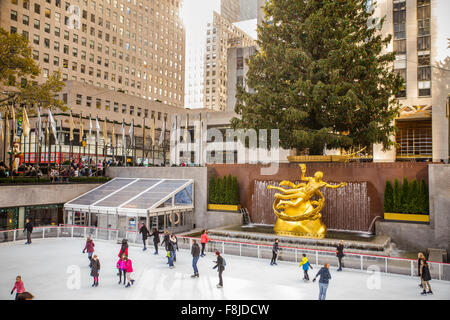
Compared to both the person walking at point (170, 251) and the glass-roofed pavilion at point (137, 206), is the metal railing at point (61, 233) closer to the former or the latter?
the glass-roofed pavilion at point (137, 206)

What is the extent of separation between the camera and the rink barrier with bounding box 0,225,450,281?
14.5m

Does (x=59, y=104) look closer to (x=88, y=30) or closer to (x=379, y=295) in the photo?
(x=379, y=295)

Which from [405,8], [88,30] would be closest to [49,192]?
[405,8]

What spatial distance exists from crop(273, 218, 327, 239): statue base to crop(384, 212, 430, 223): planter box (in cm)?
427

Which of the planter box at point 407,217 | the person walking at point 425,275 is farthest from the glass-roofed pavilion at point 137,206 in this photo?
the person walking at point 425,275

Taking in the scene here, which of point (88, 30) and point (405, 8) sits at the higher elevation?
point (88, 30)

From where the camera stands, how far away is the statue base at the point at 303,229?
818 inches

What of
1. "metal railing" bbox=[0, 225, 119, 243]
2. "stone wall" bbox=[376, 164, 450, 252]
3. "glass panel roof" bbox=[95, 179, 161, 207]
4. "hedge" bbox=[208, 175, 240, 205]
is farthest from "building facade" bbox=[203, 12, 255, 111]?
"stone wall" bbox=[376, 164, 450, 252]

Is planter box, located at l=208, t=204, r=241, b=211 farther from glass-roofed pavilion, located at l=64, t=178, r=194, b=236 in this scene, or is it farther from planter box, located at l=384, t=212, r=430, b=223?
planter box, located at l=384, t=212, r=430, b=223

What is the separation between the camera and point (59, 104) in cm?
3219

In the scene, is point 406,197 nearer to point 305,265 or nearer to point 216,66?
point 305,265

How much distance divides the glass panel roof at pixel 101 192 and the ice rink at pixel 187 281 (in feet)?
32.9

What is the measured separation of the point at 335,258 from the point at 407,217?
26.5 feet
